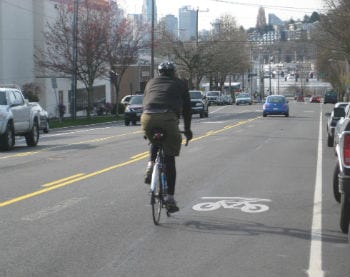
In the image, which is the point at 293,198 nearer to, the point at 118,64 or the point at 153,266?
the point at 153,266

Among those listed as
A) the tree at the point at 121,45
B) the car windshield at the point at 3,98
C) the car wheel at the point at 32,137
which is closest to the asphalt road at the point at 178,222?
the car windshield at the point at 3,98

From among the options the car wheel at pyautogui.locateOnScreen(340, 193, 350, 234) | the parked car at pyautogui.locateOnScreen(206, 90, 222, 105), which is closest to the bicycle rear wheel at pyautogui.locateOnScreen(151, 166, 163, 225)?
the car wheel at pyautogui.locateOnScreen(340, 193, 350, 234)

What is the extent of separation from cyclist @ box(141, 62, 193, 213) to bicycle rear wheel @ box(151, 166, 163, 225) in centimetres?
11

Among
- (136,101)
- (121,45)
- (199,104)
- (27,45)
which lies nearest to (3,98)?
(136,101)

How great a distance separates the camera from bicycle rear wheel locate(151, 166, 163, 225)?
859cm

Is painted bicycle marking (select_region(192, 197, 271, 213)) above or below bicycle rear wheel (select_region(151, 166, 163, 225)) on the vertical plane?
below

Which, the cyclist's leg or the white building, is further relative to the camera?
the white building

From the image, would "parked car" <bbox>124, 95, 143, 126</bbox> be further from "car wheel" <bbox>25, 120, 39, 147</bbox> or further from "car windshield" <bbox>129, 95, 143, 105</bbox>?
"car wheel" <bbox>25, 120, 39, 147</bbox>

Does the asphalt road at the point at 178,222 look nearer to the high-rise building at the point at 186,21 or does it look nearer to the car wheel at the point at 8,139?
the car wheel at the point at 8,139

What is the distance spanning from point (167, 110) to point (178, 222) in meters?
1.46

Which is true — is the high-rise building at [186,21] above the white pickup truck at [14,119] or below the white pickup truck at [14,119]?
above

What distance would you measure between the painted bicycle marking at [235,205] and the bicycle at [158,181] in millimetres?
1200

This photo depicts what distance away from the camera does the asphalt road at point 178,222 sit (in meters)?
6.84

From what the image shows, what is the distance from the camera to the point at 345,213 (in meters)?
8.07
